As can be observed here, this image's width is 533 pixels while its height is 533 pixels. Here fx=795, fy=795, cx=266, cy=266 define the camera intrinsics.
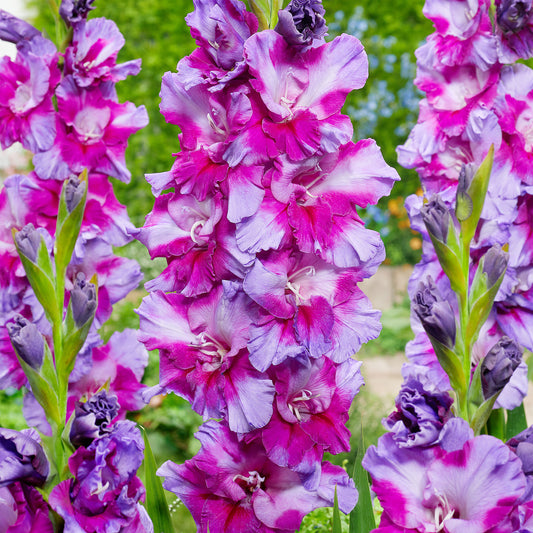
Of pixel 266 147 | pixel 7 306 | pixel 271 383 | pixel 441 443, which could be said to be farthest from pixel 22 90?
pixel 441 443

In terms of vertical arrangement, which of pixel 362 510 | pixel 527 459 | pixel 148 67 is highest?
pixel 527 459

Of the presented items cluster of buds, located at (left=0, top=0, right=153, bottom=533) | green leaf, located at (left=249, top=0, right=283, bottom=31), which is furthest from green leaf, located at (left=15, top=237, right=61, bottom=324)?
green leaf, located at (left=249, top=0, right=283, bottom=31)

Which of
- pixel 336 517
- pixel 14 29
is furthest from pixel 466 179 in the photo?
pixel 14 29

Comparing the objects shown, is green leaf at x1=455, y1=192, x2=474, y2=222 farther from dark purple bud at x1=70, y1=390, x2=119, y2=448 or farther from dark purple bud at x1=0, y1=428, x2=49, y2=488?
dark purple bud at x1=0, y1=428, x2=49, y2=488

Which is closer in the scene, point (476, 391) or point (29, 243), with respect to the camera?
point (476, 391)

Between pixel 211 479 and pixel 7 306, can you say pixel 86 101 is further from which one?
pixel 211 479

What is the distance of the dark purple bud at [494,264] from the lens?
1286mm

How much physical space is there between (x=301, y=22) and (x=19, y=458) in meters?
0.86

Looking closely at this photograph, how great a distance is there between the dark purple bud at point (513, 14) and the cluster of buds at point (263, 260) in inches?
31.4

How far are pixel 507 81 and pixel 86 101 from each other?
43.3 inches

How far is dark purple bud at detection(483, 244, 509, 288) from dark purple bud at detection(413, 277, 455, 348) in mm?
103

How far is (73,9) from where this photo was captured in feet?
6.68

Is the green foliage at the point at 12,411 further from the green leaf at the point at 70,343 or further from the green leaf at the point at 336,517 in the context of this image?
the green leaf at the point at 336,517

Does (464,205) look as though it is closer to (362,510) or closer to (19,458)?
(362,510)
